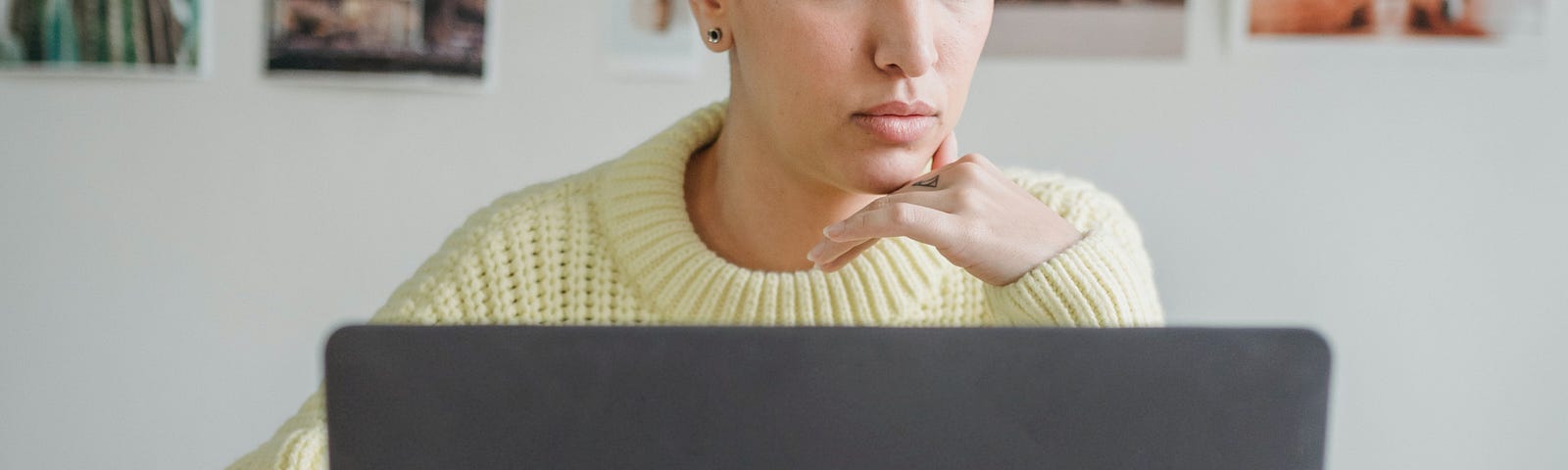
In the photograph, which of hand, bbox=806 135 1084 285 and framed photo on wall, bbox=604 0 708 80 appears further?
framed photo on wall, bbox=604 0 708 80

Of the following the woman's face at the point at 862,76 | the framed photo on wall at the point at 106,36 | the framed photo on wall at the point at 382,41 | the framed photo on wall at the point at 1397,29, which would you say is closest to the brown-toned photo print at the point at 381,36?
the framed photo on wall at the point at 382,41

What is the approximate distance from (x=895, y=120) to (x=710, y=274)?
0.21 metres

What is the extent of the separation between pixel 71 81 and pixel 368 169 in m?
0.47

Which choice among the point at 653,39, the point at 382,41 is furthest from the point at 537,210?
the point at 382,41

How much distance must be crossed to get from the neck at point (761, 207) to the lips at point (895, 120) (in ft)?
0.29

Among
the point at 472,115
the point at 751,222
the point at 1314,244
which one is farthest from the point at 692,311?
the point at 1314,244

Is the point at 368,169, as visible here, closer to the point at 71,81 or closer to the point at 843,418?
the point at 71,81

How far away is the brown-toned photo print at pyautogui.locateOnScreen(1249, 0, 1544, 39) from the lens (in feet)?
5.32

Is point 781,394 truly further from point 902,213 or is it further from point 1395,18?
point 1395,18

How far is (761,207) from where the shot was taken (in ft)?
3.01

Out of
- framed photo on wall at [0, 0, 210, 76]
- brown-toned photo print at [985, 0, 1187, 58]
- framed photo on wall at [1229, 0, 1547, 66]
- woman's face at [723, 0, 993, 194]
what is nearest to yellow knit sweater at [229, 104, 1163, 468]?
woman's face at [723, 0, 993, 194]

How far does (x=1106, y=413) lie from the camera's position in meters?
0.39

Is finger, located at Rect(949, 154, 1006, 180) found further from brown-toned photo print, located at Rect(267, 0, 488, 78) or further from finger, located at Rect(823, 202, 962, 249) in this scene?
brown-toned photo print, located at Rect(267, 0, 488, 78)

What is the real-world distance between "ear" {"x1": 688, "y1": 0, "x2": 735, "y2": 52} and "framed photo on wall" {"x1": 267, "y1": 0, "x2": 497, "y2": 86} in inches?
35.9
